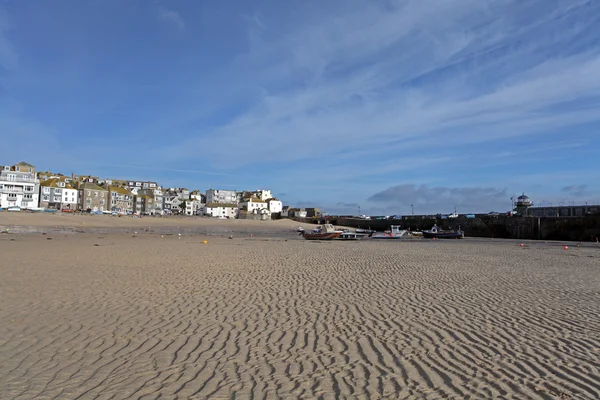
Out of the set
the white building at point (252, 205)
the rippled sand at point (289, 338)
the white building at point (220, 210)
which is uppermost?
the white building at point (252, 205)

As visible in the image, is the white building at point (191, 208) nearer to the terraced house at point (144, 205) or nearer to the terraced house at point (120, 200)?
the terraced house at point (144, 205)

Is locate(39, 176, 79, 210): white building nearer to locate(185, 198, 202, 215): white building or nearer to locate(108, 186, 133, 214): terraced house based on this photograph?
locate(108, 186, 133, 214): terraced house

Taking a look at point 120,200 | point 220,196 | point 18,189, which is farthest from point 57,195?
point 220,196

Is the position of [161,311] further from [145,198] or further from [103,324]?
[145,198]

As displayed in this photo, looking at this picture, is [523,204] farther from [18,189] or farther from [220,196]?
[220,196]

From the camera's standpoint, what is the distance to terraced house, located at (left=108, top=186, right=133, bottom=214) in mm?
104688

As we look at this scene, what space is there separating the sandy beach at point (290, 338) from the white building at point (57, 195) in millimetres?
89999

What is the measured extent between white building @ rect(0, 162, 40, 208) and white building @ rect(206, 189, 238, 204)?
7283 cm

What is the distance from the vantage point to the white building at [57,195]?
89.3 metres

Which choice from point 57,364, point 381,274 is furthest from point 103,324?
point 381,274

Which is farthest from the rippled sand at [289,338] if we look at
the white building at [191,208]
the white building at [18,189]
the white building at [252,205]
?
the white building at [252,205]

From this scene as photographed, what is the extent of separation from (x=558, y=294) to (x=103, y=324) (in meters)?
11.5

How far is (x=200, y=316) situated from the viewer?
26.0 feet

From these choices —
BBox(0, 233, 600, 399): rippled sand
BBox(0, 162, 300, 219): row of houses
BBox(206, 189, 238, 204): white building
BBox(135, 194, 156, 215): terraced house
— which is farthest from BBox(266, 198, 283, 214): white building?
BBox(0, 233, 600, 399): rippled sand
